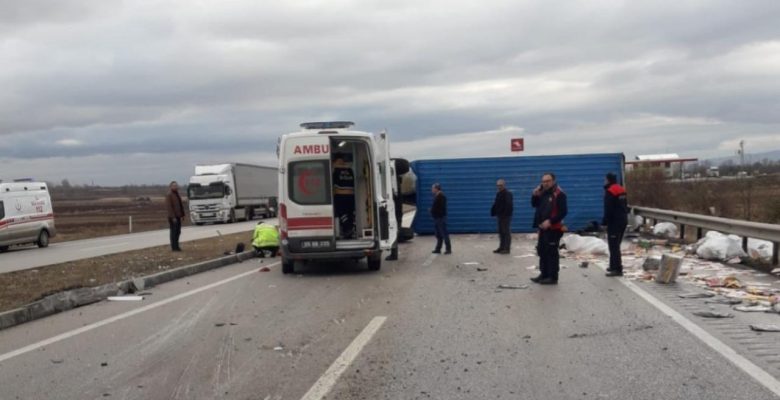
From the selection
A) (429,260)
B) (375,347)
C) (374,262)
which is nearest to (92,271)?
(374,262)

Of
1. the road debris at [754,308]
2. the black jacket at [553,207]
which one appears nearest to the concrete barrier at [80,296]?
the black jacket at [553,207]

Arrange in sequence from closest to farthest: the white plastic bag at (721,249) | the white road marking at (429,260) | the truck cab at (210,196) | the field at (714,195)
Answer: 1. the white plastic bag at (721,249)
2. the white road marking at (429,260)
3. the field at (714,195)
4. the truck cab at (210,196)

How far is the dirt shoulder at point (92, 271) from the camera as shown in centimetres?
1188

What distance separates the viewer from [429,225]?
25719 millimetres

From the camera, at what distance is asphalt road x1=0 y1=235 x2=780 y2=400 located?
603cm

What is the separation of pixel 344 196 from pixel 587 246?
19.7ft

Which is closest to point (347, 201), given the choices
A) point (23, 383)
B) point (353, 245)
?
point (353, 245)

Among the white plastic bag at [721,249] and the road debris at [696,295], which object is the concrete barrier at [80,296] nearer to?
the road debris at [696,295]

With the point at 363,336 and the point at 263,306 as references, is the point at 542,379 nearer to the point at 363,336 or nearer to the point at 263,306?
the point at 363,336

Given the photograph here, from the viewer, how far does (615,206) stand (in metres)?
13.1

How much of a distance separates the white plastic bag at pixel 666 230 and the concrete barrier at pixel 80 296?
13526 mm

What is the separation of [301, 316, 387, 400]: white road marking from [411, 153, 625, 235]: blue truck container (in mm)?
17191

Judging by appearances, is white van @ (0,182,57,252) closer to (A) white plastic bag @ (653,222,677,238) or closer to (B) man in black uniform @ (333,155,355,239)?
(B) man in black uniform @ (333,155,355,239)

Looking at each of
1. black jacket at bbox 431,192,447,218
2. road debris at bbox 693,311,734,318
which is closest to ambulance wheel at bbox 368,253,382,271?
black jacket at bbox 431,192,447,218
